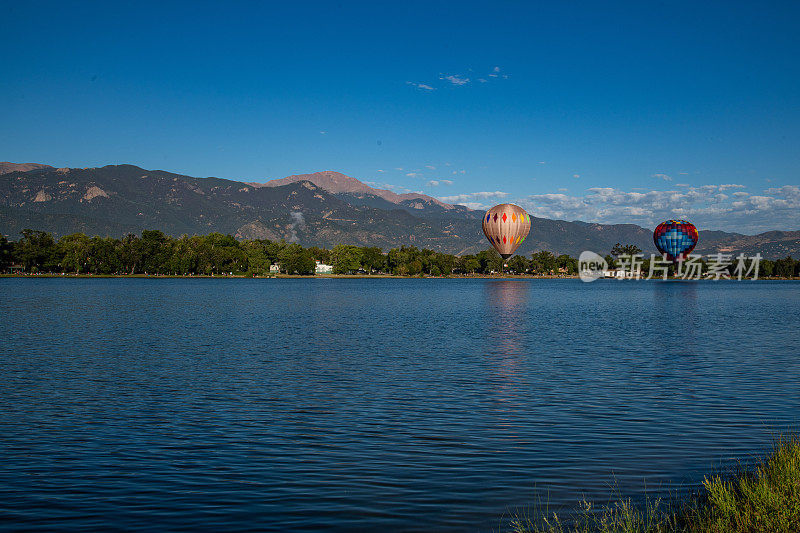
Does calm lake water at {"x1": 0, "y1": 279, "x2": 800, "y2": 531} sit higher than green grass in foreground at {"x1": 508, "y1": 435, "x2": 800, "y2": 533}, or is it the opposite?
green grass in foreground at {"x1": 508, "y1": 435, "x2": 800, "y2": 533}

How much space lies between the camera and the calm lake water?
12820 millimetres

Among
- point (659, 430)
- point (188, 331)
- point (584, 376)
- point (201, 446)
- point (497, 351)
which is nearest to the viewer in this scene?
point (201, 446)

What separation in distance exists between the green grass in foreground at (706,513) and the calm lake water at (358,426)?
814 mm

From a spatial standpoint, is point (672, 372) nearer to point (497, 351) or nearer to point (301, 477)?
point (497, 351)

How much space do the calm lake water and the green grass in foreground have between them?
2.67 feet

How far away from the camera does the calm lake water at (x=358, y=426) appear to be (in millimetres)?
12820

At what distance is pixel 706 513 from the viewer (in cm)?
1128

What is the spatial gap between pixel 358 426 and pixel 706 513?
34.9 ft

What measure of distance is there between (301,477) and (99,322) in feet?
165

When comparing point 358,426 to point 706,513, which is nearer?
point 706,513

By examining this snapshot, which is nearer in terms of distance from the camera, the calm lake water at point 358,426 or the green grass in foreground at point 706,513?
the green grass in foreground at point 706,513

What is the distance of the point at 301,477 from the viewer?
14.5 meters

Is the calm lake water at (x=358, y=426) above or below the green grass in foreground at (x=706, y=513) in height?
below

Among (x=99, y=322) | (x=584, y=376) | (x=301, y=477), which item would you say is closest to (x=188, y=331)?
(x=99, y=322)
